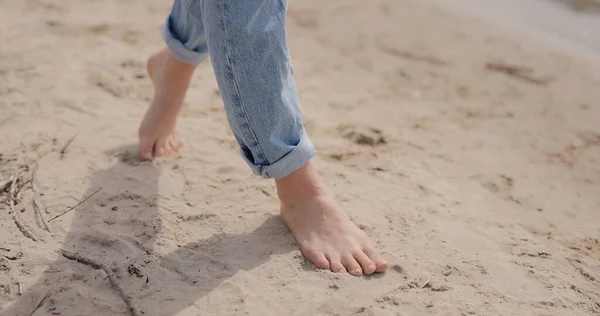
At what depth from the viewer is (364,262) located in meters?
1.84

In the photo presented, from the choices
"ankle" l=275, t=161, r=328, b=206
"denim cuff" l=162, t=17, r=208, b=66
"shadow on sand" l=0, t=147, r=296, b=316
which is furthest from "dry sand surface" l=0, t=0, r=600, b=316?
"denim cuff" l=162, t=17, r=208, b=66

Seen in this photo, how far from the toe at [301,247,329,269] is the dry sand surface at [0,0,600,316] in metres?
0.03

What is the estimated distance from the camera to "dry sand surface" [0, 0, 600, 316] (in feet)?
5.78

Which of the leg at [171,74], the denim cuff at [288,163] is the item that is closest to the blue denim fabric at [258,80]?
the denim cuff at [288,163]

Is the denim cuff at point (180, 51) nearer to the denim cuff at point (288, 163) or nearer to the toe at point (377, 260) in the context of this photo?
the denim cuff at point (288, 163)

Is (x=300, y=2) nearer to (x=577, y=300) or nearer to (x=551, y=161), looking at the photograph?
(x=551, y=161)

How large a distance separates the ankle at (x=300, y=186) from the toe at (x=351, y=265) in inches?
7.4

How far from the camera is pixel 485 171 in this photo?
249 cm

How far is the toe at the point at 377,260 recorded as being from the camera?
72.6 inches

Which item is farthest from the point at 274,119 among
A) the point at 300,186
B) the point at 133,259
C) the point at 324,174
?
the point at 324,174

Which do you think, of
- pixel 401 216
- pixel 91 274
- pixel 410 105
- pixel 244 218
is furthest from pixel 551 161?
pixel 91 274

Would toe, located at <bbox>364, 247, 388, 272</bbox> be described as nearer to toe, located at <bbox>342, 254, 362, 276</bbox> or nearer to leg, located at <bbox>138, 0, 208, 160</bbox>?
toe, located at <bbox>342, 254, 362, 276</bbox>

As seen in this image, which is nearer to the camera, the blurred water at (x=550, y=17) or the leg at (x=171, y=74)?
the leg at (x=171, y=74)

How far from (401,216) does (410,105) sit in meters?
0.94
